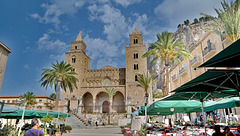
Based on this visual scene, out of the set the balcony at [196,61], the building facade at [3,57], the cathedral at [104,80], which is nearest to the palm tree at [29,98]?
the cathedral at [104,80]

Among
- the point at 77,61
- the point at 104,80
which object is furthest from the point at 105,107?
the point at 77,61

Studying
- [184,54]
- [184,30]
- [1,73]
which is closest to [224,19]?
[184,54]

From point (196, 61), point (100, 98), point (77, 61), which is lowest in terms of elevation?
point (100, 98)

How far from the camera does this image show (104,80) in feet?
147

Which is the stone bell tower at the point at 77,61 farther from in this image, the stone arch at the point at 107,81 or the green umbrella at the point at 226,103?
the green umbrella at the point at 226,103

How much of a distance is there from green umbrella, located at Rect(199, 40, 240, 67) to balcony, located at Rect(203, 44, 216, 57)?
53.4 ft

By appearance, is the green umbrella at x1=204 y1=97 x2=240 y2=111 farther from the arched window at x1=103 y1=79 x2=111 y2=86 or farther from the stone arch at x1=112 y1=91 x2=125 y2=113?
the arched window at x1=103 y1=79 x2=111 y2=86

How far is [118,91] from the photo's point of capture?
135 feet

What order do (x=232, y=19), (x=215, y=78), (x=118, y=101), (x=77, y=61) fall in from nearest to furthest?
(x=215, y=78) < (x=232, y=19) < (x=118, y=101) < (x=77, y=61)

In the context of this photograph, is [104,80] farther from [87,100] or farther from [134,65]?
[134,65]

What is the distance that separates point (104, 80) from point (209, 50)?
1187 inches

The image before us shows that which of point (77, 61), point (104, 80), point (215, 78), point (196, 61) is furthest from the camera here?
point (104, 80)

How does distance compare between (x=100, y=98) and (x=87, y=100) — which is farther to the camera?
(x=87, y=100)

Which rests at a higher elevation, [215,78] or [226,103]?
[215,78]
